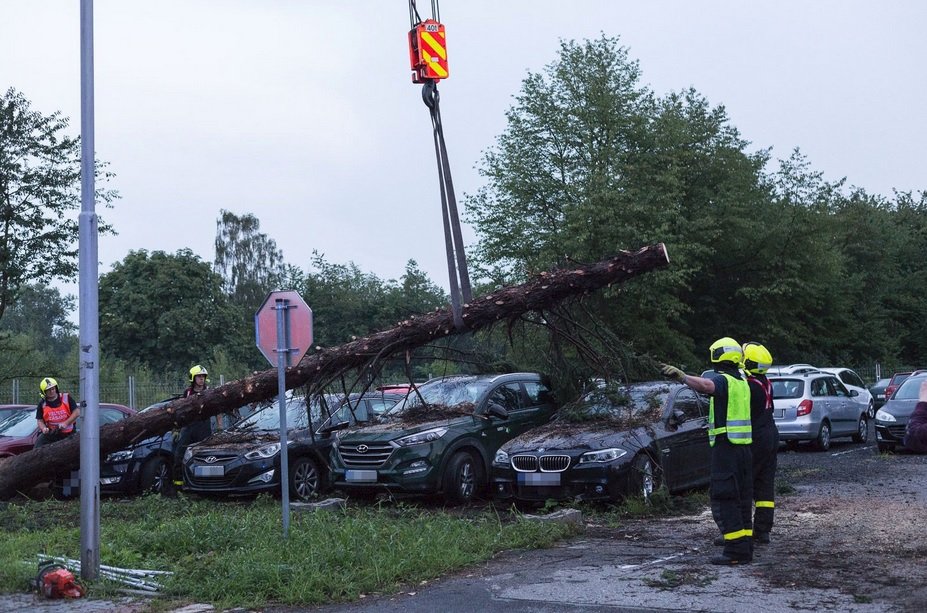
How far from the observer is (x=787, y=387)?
64.6 feet

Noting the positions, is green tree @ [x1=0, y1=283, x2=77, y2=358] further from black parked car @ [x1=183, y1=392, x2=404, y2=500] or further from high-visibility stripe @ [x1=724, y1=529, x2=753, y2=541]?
high-visibility stripe @ [x1=724, y1=529, x2=753, y2=541]

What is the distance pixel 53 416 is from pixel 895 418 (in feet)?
44.8

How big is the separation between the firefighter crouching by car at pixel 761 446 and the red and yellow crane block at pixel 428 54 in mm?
3871

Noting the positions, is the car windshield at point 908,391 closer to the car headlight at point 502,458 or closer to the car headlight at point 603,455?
the car headlight at point 603,455

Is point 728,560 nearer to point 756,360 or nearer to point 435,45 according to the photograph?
point 756,360

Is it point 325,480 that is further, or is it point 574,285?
point 325,480

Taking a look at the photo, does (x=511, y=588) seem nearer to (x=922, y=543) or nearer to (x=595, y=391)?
(x=922, y=543)

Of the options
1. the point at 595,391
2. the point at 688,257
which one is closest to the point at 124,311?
the point at 688,257

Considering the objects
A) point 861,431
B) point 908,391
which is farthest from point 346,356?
point 861,431

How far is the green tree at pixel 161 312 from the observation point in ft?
160

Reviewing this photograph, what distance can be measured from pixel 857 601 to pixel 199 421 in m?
10.0

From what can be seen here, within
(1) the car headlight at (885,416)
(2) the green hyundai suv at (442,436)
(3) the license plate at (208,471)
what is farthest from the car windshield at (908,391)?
(3) the license plate at (208,471)

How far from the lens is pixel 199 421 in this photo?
14664mm

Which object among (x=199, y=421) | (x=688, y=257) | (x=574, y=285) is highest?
(x=688, y=257)
